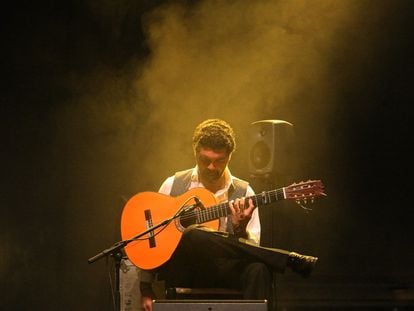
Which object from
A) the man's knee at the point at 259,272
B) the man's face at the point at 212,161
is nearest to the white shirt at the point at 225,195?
the man's face at the point at 212,161

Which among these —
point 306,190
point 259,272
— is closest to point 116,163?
point 306,190

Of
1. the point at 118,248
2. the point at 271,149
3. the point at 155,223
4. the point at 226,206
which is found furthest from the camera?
the point at 271,149

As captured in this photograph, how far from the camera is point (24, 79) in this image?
17.5 ft

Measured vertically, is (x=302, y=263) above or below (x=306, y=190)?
below

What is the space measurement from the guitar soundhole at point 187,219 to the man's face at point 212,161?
0.34 metres

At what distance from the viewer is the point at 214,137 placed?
4.23 meters

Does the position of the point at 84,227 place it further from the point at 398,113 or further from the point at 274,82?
the point at 398,113

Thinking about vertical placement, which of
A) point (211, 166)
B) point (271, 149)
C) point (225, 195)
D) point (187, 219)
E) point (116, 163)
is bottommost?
point (187, 219)

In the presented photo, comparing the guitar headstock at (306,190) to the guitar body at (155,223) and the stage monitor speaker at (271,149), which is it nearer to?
the guitar body at (155,223)

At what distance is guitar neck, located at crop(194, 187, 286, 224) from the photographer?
12.8 feet

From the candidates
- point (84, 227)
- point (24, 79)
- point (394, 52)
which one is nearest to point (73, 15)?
point (24, 79)

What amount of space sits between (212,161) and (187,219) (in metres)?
0.41

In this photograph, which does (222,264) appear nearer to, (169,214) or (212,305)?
(169,214)

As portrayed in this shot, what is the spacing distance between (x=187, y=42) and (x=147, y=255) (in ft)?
7.00
